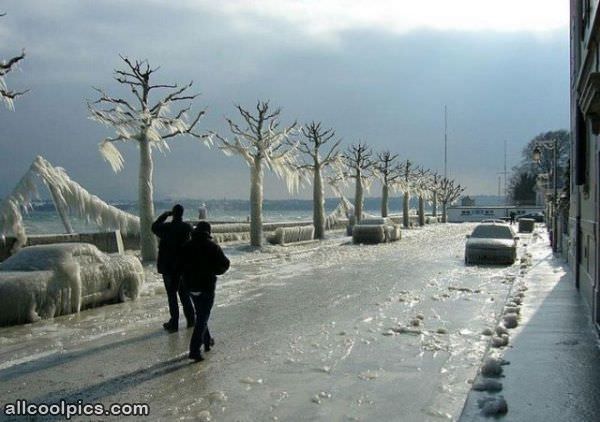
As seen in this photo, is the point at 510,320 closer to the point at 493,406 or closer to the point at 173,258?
the point at 493,406

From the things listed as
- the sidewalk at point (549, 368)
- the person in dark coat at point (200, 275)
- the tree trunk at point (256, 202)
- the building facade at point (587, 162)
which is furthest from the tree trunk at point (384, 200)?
the person in dark coat at point (200, 275)

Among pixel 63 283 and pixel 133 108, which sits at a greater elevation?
pixel 133 108

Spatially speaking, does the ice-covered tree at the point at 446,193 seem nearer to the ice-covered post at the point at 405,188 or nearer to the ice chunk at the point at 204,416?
the ice-covered post at the point at 405,188

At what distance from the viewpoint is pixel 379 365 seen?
7227 mm

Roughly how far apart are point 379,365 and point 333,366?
58cm

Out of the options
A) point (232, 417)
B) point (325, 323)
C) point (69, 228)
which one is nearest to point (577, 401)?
point (232, 417)

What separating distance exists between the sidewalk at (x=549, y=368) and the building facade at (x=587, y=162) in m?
0.60

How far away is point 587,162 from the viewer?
12273mm

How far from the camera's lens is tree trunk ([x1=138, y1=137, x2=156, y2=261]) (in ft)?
69.7

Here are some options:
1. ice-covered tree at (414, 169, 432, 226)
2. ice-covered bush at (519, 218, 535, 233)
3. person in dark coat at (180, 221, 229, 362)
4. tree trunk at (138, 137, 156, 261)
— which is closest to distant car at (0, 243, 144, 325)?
person in dark coat at (180, 221, 229, 362)

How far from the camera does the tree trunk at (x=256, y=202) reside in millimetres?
28484

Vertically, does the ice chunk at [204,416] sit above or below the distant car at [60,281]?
below

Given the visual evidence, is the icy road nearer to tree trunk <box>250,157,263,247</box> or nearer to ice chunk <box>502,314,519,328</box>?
ice chunk <box>502,314,519,328</box>

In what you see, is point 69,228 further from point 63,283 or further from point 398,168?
point 398,168
